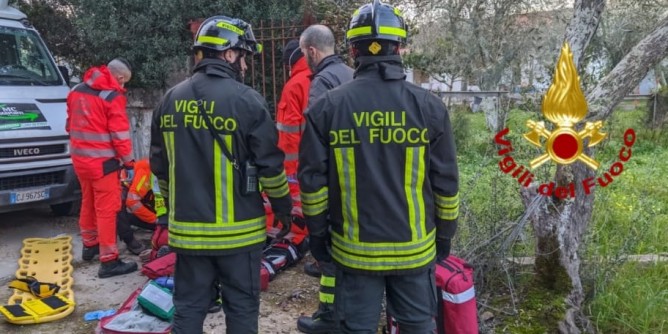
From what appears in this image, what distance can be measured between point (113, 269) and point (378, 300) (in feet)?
10.0

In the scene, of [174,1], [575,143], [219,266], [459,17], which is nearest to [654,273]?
[575,143]

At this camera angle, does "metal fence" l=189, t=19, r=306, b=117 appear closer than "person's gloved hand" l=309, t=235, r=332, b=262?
No

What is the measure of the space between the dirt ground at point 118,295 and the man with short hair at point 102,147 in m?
0.22

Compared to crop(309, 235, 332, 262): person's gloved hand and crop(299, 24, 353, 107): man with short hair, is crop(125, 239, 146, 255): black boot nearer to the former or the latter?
crop(299, 24, 353, 107): man with short hair

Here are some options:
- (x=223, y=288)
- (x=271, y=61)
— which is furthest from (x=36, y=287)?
(x=271, y=61)

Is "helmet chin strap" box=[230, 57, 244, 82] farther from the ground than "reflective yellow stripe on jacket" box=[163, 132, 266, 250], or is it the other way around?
"helmet chin strap" box=[230, 57, 244, 82]

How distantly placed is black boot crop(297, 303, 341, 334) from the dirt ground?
12 cm

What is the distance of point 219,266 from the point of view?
3.02 metres

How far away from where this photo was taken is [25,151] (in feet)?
18.7

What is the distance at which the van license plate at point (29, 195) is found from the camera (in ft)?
18.6

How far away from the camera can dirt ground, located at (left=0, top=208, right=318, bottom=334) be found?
13.0 feet

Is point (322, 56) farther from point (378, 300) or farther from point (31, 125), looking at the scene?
point (31, 125)

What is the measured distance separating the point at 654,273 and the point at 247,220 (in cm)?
298

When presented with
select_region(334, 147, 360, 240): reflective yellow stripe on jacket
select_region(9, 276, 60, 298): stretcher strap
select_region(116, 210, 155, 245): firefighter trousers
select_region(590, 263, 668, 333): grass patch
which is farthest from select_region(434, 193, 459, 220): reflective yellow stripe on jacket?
select_region(116, 210, 155, 245): firefighter trousers
